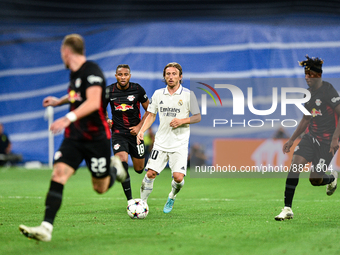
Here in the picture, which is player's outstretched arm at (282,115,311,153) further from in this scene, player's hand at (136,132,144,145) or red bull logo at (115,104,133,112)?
red bull logo at (115,104,133,112)

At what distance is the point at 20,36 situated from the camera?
69.2 feet

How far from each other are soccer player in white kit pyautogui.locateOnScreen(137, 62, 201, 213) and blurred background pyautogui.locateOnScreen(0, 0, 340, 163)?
926 centimetres

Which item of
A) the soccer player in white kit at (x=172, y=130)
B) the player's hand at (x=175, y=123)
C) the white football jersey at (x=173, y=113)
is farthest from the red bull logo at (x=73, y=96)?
the white football jersey at (x=173, y=113)

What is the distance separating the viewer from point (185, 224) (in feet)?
21.0

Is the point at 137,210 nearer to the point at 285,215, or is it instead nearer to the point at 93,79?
the point at 285,215

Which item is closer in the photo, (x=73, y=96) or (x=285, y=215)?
(x=73, y=96)

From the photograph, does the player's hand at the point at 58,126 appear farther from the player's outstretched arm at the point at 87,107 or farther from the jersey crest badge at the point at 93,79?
the jersey crest badge at the point at 93,79

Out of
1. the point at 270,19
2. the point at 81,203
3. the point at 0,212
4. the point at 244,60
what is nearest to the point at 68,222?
the point at 0,212

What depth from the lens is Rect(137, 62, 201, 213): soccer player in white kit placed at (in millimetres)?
7355

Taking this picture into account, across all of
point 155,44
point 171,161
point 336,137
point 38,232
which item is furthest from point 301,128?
point 155,44

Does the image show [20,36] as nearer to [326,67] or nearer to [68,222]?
[326,67]

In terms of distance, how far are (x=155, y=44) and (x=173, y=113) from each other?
487 inches

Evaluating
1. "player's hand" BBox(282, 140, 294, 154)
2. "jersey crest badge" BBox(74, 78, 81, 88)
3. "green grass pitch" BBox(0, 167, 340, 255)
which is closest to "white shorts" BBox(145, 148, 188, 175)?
"green grass pitch" BBox(0, 167, 340, 255)

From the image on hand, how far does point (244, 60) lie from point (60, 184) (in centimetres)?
1492
